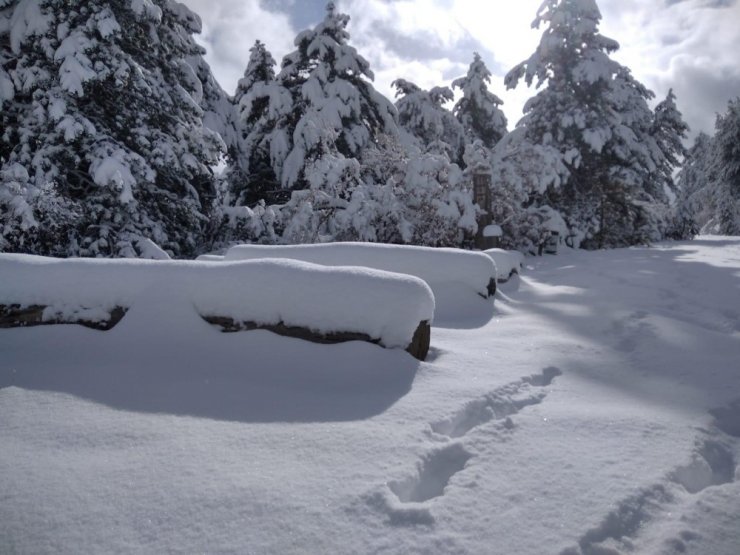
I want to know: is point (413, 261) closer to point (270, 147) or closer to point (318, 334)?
point (318, 334)

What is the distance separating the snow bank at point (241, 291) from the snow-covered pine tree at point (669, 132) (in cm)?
2680

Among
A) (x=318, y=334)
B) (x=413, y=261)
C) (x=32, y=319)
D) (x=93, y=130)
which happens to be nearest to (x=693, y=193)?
(x=413, y=261)

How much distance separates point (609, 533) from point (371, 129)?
1520 cm

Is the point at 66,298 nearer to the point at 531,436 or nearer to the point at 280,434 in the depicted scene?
the point at 280,434

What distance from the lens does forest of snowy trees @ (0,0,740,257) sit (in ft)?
25.6

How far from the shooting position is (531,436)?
2.22 m

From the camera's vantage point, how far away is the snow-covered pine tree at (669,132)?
24516 millimetres

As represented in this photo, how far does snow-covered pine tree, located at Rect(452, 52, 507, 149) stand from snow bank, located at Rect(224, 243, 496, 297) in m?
18.5

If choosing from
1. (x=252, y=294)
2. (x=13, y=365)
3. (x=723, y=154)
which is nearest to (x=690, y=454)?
(x=252, y=294)

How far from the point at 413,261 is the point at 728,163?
2484 centimetres

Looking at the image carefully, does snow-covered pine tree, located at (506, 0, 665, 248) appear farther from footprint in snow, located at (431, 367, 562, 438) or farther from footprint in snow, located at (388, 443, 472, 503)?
footprint in snow, located at (388, 443, 472, 503)

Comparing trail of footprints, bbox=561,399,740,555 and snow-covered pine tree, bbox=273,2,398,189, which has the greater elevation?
snow-covered pine tree, bbox=273,2,398,189

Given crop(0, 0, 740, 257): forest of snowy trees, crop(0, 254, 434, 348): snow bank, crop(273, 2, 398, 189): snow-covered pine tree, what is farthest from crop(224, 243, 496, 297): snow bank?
crop(273, 2, 398, 189): snow-covered pine tree

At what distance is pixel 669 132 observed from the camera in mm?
25203
